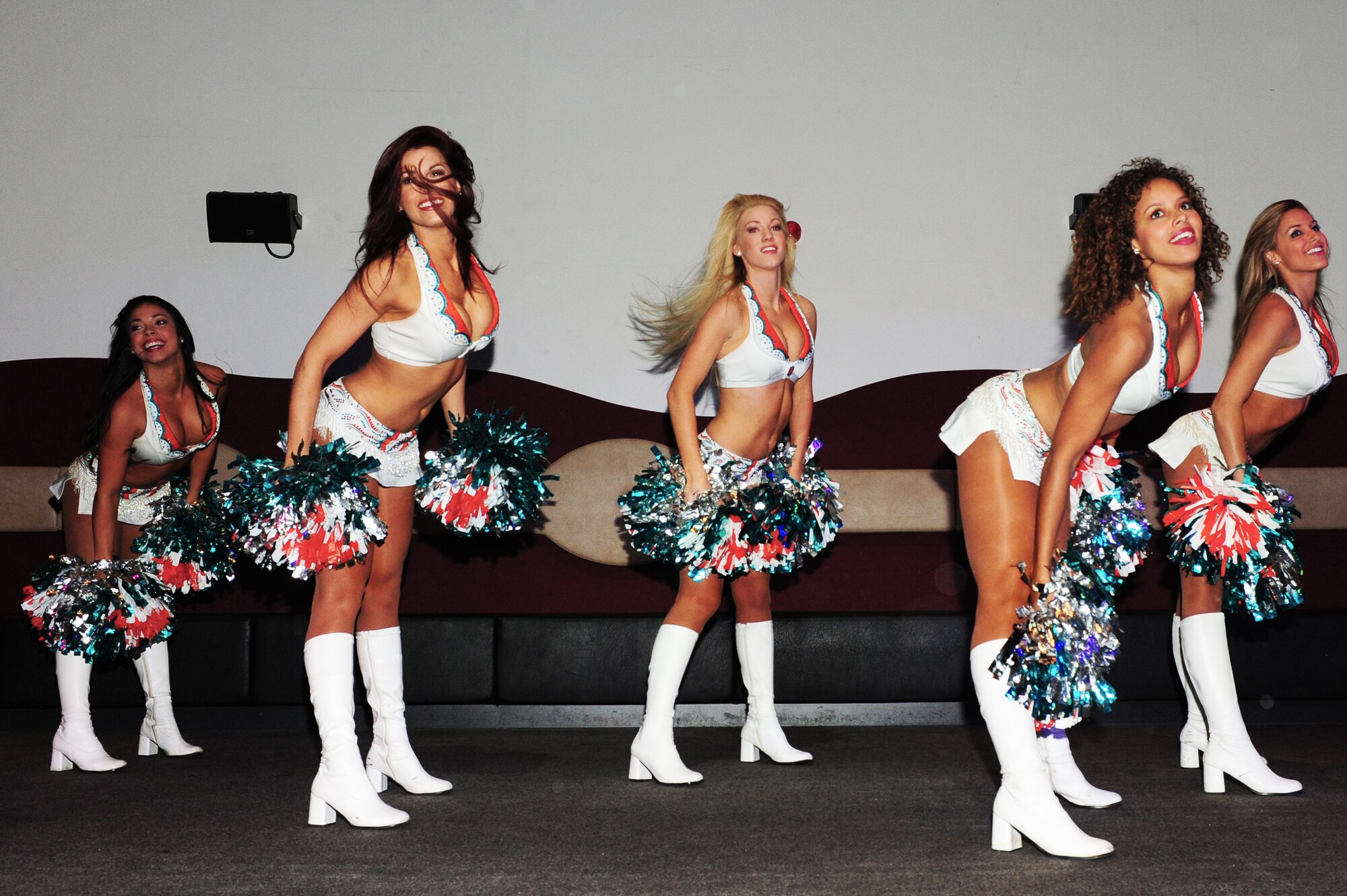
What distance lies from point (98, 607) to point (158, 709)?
431mm

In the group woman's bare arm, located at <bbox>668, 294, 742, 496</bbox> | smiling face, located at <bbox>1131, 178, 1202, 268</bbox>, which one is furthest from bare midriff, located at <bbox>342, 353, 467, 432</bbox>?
smiling face, located at <bbox>1131, 178, 1202, 268</bbox>

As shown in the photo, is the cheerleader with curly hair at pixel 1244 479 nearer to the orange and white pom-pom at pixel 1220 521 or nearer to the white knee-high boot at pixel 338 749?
the orange and white pom-pom at pixel 1220 521

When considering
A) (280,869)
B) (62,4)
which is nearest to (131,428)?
(280,869)

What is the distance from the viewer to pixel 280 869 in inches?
80.6

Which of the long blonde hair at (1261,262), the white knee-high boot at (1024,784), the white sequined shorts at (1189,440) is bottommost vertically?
the white knee-high boot at (1024,784)

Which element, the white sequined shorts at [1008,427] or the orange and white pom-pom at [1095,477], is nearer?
the white sequined shorts at [1008,427]

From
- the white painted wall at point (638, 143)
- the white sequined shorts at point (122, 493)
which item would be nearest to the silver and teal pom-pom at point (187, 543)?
the white sequined shorts at point (122, 493)

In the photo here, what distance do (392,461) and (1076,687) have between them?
5.25ft

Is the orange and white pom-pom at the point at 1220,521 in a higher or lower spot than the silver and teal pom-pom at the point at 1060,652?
higher

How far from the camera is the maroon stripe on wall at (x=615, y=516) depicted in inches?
163

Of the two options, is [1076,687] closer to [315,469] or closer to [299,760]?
[315,469]

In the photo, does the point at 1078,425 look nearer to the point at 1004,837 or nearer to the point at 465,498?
the point at 1004,837

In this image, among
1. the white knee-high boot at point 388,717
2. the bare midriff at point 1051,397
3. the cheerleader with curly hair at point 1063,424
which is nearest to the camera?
the cheerleader with curly hair at point 1063,424

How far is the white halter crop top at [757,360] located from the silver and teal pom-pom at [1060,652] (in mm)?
1156
